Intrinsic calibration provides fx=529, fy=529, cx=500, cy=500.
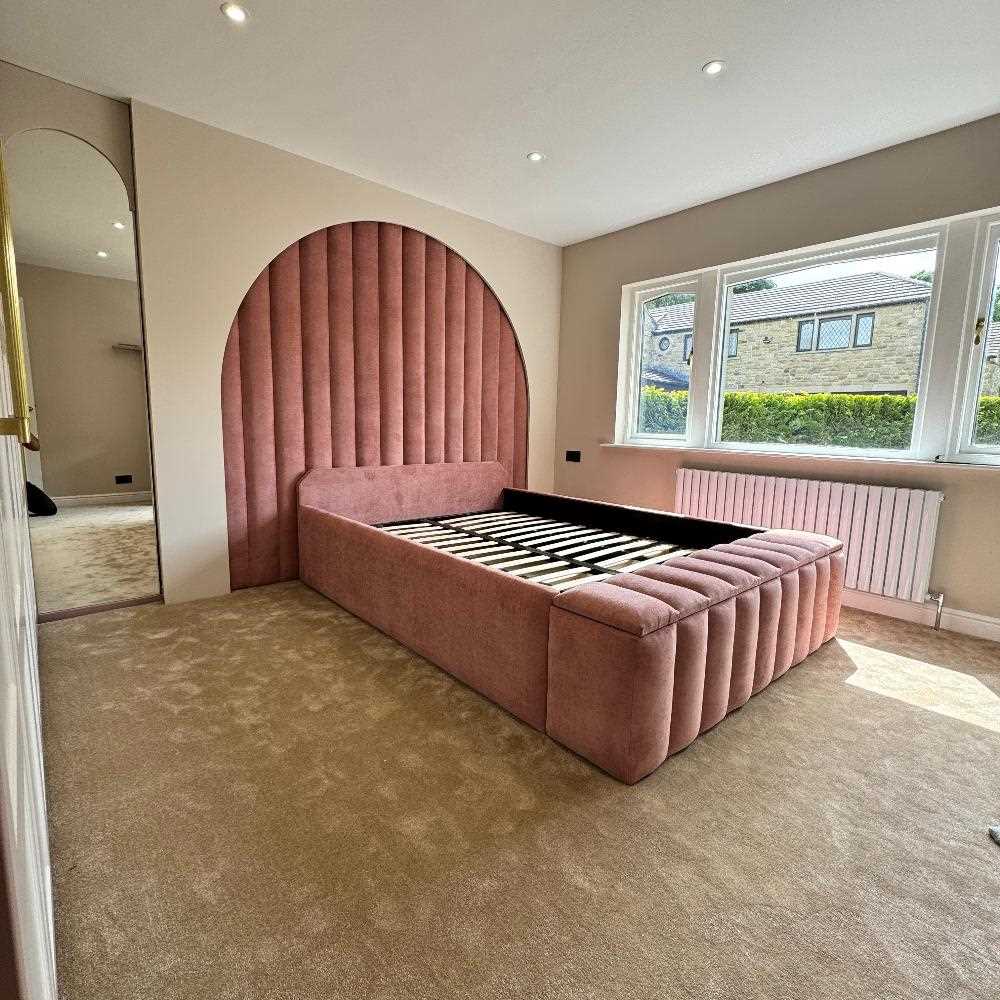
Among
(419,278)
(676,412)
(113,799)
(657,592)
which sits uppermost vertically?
(419,278)

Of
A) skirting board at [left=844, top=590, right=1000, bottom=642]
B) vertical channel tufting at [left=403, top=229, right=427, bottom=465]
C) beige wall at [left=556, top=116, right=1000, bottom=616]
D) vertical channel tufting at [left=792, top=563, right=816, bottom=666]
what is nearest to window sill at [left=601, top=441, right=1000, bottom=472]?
beige wall at [left=556, top=116, right=1000, bottom=616]

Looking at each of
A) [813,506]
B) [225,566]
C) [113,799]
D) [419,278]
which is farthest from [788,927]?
[419,278]

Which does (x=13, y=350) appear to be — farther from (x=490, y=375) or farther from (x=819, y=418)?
(x=819, y=418)

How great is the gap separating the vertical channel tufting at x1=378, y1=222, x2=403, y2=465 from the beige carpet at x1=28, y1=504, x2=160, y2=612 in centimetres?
177

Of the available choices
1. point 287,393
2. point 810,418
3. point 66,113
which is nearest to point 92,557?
point 287,393

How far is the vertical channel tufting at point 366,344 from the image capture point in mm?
3588

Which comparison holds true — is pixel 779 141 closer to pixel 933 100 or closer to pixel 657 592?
pixel 933 100

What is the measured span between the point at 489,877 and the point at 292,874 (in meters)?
0.48

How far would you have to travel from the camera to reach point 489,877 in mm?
1297

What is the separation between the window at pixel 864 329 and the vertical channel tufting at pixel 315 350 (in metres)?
3.36

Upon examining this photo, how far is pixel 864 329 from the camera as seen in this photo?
325 centimetres

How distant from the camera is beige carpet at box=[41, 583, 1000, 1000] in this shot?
1.08 meters

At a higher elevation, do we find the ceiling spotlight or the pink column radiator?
the ceiling spotlight

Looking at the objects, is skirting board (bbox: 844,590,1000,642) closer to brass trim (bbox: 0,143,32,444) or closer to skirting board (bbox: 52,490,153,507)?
brass trim (bbox: 0,143,32,444)
